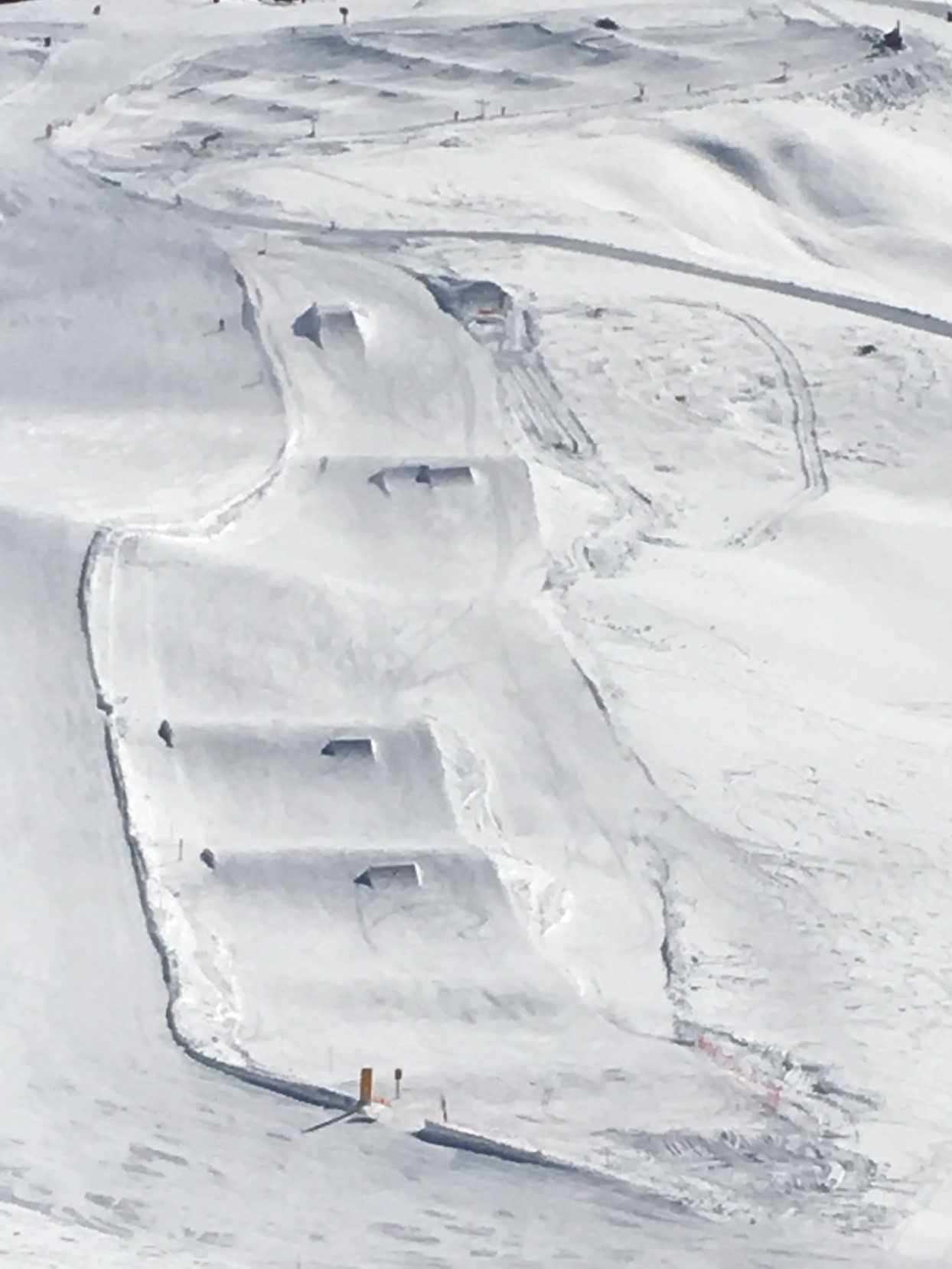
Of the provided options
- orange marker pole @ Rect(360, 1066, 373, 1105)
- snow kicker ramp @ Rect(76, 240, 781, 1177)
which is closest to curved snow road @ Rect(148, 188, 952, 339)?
snow kicker ramp @ Rect(76, 240, 781, 1177)

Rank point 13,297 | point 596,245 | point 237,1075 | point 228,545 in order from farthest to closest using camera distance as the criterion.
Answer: point 596,245, point 13,297, point 228,545, point 237,1075

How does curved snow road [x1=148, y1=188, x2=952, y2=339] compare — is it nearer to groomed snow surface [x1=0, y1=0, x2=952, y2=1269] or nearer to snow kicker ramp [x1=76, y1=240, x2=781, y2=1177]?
groomed snow surface [x1=0, y1=0, x2=952, y2=1269]

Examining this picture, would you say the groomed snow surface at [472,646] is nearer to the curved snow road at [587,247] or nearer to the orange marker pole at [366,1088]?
the curved snow road at [587,247]

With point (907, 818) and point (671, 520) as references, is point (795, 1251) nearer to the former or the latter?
point (907, 818)

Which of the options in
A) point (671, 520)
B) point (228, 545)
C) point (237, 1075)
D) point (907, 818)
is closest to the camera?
point (237, 1075)

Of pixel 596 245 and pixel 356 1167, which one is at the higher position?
pixel 596 245

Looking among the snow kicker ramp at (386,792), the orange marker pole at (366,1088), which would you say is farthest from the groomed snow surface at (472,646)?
the orange marker pole at (366,1088)

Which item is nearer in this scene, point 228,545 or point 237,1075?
point 237,1075

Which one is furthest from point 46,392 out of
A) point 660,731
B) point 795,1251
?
point 795,1251

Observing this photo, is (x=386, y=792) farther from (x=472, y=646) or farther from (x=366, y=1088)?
(x=366, y=1088)
